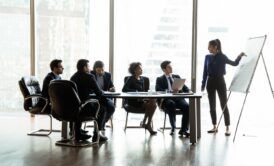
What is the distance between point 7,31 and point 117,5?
2533mm

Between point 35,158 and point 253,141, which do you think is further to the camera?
point 253,141

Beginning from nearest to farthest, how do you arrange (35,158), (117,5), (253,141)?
(35,158)
(253,141)
(117,5)

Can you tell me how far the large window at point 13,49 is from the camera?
8.70m

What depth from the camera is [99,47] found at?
852cm

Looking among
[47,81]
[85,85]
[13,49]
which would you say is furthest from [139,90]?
[13,49]

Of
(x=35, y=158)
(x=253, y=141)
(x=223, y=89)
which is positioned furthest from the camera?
(x=223, y=89)

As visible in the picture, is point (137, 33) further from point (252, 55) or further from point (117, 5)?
point (252, 55)

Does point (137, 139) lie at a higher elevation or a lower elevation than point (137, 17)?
lower

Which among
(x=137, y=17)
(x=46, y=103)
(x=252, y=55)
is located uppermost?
(x=137, y=17)

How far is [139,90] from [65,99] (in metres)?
1.80

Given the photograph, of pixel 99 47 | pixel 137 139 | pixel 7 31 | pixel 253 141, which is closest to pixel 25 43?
pixel 7 31

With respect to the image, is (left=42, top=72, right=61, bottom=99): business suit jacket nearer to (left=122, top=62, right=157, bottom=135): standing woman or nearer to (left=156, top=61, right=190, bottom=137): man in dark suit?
(left=122, top=62, right=157, bottom=135): standing woman

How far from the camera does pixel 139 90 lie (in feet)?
22.4

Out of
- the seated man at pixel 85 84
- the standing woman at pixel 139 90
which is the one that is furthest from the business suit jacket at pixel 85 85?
the standing woman at pixel 139 90
